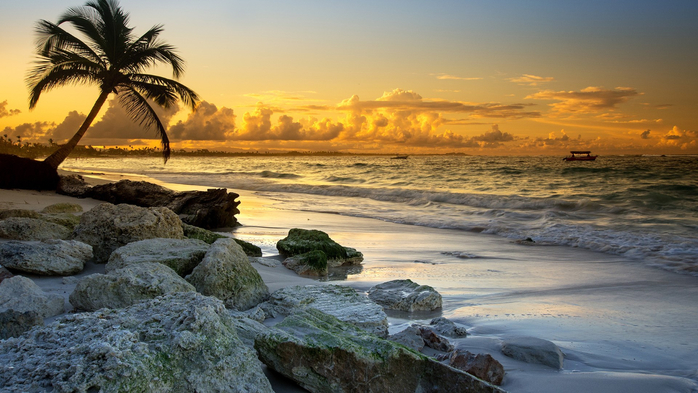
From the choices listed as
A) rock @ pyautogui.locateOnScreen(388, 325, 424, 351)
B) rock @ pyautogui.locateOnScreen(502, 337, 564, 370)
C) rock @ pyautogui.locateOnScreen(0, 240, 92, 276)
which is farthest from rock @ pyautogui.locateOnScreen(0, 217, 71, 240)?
rock @ pyautogui.locateOnScreen(502, 337, 564, 370)

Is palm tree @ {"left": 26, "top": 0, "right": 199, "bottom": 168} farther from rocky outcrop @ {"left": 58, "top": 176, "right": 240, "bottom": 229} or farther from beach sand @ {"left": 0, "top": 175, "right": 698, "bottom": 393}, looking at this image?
beach sand @ {"left": 0, "top": 175, "right": 698, "bottom": 393}

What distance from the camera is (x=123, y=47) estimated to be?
1631 centimetres

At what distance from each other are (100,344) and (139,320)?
317mm

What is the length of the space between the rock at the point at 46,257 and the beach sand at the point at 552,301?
0.38 feet

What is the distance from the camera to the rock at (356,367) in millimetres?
2258

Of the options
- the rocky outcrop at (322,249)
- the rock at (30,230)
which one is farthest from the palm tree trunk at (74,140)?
the rocky outcrop at (322,249)

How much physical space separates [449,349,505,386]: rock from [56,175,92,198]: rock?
1227 centimetres

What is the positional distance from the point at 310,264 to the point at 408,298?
5.45ft

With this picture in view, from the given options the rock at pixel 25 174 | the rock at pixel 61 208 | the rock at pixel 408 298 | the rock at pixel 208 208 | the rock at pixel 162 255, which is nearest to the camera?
the rock at pixel 162 255

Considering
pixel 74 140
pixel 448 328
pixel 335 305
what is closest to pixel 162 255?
pixel 335 305

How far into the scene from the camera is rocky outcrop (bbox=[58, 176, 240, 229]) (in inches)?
357

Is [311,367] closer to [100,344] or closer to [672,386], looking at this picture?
[100,344]

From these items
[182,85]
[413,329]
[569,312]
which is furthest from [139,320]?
[182,85]

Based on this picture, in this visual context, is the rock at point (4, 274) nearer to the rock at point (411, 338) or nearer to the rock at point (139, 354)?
the rock at point (139, 354)
